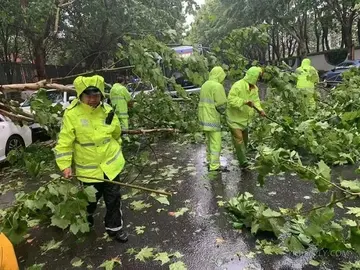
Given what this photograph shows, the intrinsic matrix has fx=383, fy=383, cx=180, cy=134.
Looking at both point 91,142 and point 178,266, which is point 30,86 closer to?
point 91,142

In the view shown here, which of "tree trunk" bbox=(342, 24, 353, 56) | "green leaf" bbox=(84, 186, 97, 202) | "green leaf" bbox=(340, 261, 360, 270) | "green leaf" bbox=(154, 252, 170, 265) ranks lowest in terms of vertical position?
"green leaf" bbox=(154, 252, 170, 265)

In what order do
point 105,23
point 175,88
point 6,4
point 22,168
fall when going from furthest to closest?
point 105,23
point 6,4
point 22,168
point 175,88

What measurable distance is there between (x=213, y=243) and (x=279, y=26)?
28144 mm

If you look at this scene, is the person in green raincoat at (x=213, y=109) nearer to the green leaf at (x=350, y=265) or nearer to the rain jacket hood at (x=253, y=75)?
the rain jacket hood at (x=253, y=75)

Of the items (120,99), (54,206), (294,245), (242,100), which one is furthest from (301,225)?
(120,99)

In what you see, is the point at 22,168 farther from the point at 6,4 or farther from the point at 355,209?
the point at 6,4

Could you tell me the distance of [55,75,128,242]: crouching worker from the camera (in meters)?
3.79

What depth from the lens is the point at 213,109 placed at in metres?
6.02

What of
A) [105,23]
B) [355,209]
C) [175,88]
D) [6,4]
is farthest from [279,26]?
[355,209]

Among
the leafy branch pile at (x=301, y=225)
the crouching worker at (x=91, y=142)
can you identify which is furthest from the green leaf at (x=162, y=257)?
the leafy branch pile at (x=301, y=225)

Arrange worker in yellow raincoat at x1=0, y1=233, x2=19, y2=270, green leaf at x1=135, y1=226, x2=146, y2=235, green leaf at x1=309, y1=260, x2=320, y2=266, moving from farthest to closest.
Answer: green leaf at x1=135, y1=226, x2=146, y2=235
green leaf at x1=309, y1=260, x2=320, y2=266
worker in yellow raincoat at x1=0, y1=233, x2=19, y2=270

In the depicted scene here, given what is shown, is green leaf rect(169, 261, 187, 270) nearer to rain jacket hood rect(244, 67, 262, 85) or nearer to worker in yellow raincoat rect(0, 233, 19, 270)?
worker in yellow raincoat rect(0, 233, 19, 270)

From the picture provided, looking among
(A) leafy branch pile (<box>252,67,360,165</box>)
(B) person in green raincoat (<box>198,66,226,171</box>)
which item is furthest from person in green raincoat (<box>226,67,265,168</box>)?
(A) leafy branch pile (<box>252,67,360,165</box>)

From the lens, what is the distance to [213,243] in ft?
12.6
